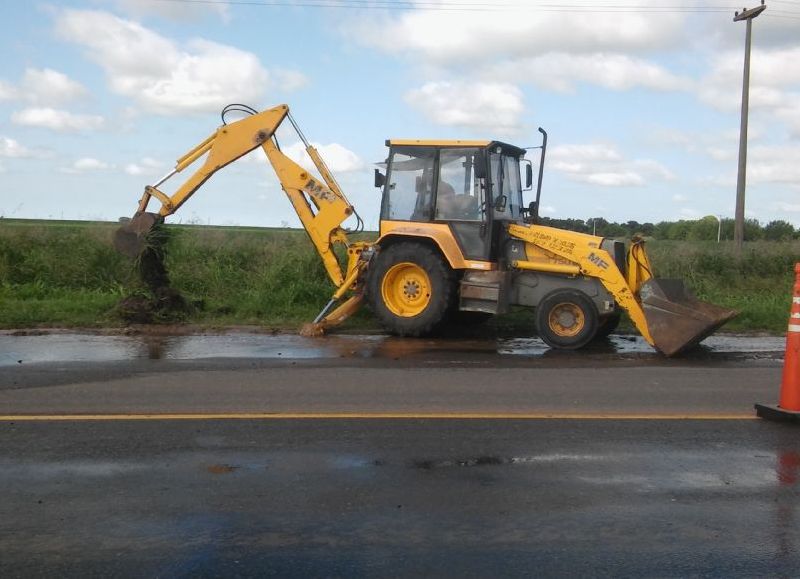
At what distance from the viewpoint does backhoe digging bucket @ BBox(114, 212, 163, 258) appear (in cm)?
1431

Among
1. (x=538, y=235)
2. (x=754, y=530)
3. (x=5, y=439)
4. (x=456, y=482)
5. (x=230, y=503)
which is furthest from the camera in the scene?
(x=538, y=235)

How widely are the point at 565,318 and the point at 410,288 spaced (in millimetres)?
2388

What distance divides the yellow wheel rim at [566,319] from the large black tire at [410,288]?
4.94ft

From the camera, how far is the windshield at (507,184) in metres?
12.9

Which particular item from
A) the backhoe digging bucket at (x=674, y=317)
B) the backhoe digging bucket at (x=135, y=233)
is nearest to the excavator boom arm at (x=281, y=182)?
the backhoe digging bucket at (x=135, y=233)

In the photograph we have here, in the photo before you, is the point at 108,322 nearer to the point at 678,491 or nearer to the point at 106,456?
the point at 106,456

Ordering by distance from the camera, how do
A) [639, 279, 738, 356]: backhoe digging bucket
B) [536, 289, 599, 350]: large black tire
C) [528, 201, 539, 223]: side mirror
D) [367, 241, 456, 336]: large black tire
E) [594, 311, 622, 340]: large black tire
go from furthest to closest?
[528, 201, 539, 223]: side mirror → [594, 311, 622, 340]: large black tire → [367, 241, 456, 336]: large black tire → [536, 289, 599, 350]: large black tire → [639, 279, 738, 356]: backhoe digging bucket

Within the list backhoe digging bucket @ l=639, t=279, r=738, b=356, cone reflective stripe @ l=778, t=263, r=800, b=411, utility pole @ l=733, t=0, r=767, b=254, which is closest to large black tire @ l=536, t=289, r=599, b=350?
backhoe digging bucket @ l=639, t=279, r=738, b=356

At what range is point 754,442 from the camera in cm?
652

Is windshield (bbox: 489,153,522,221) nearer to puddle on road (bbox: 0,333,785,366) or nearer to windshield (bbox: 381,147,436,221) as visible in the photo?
windshield (bbox: 381,147,436,221)

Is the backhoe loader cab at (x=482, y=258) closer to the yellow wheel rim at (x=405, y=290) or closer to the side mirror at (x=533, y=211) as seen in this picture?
the yellow wheel rim at (x=405, y=290)

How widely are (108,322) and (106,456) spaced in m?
8.68

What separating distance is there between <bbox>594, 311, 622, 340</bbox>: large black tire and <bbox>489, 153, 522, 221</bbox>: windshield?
203 cm

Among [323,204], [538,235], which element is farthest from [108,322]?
[538,235]
